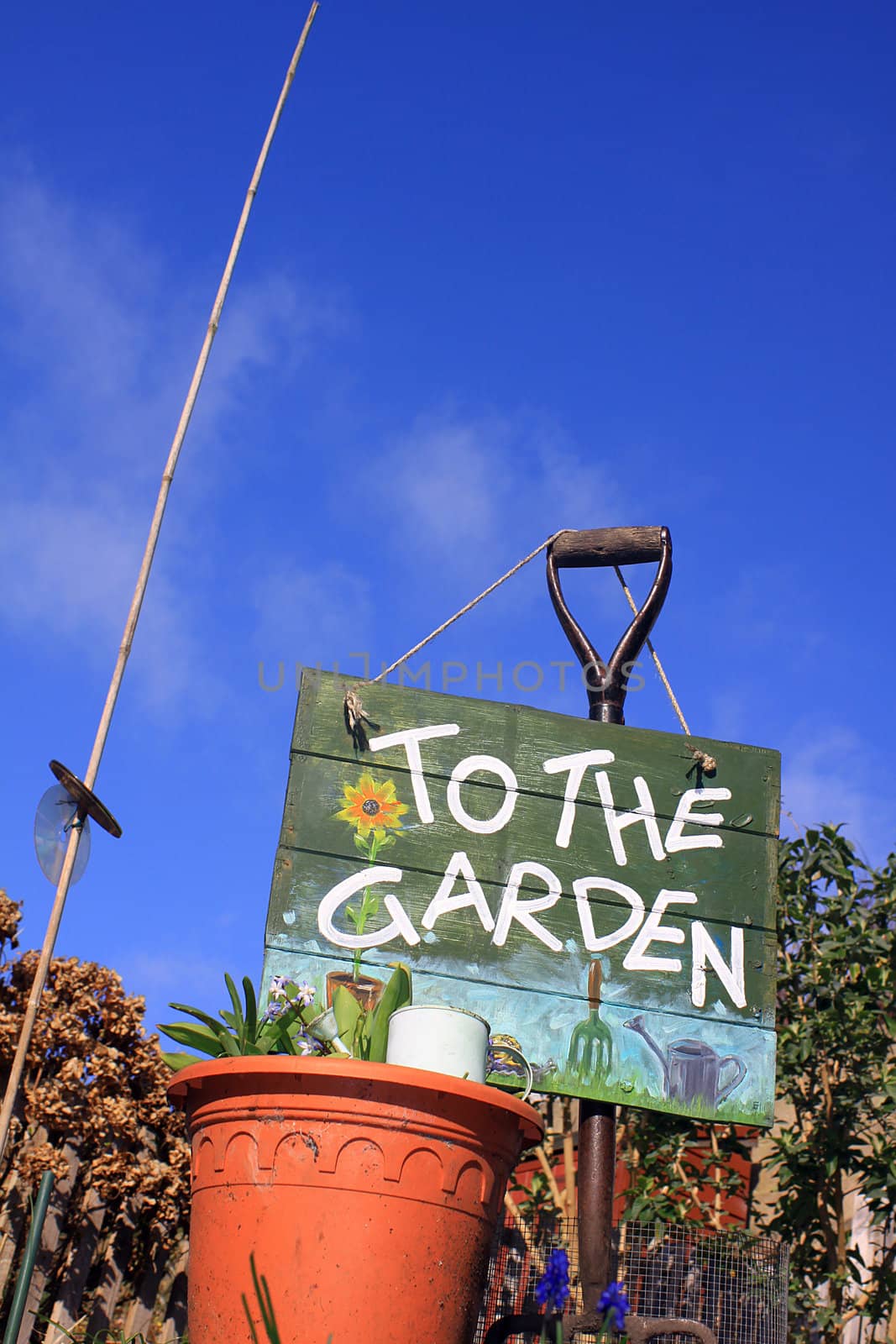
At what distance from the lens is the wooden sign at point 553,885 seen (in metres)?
2.46

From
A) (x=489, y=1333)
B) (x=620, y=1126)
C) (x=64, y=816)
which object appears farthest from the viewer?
(x=620, y=1126)

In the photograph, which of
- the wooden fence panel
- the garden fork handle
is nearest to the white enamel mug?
the garden fork handle

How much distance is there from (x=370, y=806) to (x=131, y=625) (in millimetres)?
719

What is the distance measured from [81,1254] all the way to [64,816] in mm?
2209

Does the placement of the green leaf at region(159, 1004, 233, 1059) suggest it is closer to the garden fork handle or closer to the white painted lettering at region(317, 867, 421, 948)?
the white painted lettering at region(317, 867, 421, 948)

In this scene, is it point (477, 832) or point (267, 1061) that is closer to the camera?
point (267, 1061)

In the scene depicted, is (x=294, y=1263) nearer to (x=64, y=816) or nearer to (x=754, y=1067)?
(x=64, y=816)

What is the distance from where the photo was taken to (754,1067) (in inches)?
98.8

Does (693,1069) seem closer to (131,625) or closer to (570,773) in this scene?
(570,773)

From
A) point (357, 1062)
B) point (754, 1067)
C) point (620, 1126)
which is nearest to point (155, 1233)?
point (620, 1126)

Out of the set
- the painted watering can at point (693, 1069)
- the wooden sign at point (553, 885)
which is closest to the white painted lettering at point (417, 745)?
the wooden sign at point (553, 885)

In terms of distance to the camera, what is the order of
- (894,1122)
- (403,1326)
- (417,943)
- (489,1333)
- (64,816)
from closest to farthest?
(403,1326)
(489,1333)
(64,816)
(417,943)
(894,1122)

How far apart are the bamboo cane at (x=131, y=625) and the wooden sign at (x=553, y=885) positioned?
54 centimetres

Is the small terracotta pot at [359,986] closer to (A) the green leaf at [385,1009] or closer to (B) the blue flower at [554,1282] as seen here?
(A) the green leaf at [385,1009]
